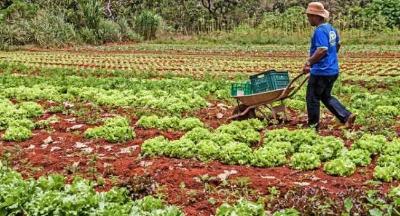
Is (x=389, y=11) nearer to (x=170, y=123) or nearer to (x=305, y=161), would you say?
(x=170, y=123)

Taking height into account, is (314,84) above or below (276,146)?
above

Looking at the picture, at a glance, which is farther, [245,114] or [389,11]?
[389,11]

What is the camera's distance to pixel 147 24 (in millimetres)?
36250

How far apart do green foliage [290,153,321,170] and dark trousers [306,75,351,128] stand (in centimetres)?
164

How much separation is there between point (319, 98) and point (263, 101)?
87 centimetres

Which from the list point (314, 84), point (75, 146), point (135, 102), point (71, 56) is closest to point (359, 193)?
point (314, 84)

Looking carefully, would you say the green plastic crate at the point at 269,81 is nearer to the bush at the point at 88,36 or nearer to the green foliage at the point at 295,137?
→ the green foliage at the point at 295,137

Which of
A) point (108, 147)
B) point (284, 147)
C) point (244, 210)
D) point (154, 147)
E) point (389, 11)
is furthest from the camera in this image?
point (389, 11)

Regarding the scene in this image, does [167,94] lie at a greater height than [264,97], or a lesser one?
lesser

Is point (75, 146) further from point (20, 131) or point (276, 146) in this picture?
point (276, 146)

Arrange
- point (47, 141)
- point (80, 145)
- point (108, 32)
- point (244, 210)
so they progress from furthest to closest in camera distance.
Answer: point (108, 32)
point (47, 141)
point (80, 145)
point (244, 210)

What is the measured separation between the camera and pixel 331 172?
6750 millimetres

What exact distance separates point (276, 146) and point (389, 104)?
150 inches

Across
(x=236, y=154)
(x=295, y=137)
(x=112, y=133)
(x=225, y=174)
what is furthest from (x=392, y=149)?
(x=112, y=133)
